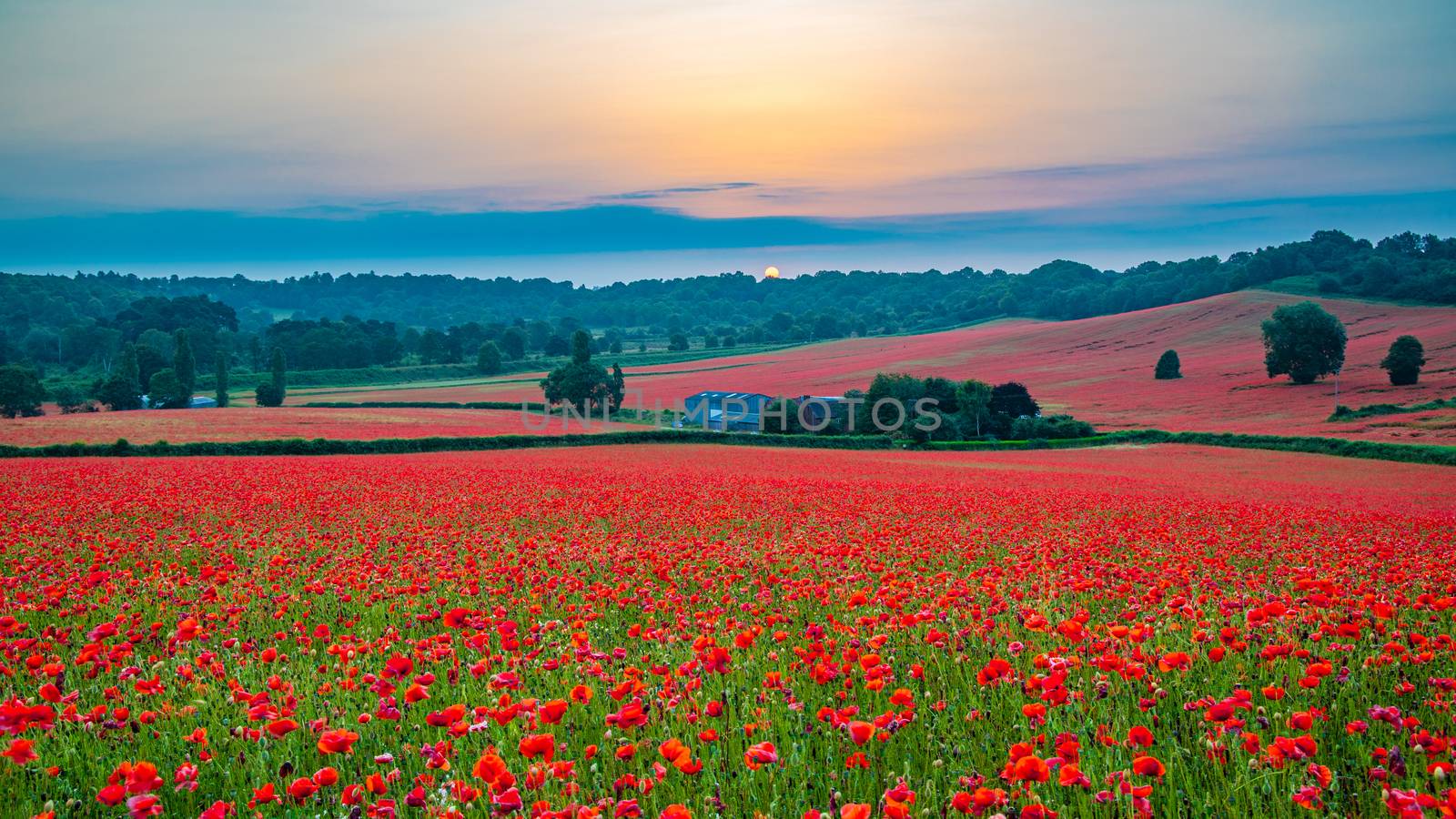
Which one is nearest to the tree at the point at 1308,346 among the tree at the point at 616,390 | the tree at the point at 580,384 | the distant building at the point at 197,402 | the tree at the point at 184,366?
the tree at the point at 616,390

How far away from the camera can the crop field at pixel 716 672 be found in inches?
156

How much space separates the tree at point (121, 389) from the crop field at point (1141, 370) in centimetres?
1787

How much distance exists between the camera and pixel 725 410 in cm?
8781

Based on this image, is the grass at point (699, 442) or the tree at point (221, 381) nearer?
the grass at point (699, 442)

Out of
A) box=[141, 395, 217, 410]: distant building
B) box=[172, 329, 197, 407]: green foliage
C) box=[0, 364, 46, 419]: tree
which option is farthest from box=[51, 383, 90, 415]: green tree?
box=[172, 329, 197, 407]: green foliage

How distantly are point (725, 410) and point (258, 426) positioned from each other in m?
43.3

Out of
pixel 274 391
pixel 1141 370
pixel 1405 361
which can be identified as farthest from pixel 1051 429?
pixel 274 391

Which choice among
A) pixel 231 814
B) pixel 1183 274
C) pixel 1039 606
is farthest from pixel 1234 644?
pixel 1183 274

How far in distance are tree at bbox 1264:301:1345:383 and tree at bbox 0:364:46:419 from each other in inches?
4581

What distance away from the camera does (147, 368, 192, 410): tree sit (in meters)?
95.3

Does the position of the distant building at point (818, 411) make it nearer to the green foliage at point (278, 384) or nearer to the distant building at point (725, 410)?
the distant building at point (725, 410)

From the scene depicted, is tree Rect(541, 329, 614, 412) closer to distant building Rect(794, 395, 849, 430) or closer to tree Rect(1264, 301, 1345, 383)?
distant building Rect(794, 395, 849, 430)

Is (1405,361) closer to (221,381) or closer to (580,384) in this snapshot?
(580,384)

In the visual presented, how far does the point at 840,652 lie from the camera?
6117mm
